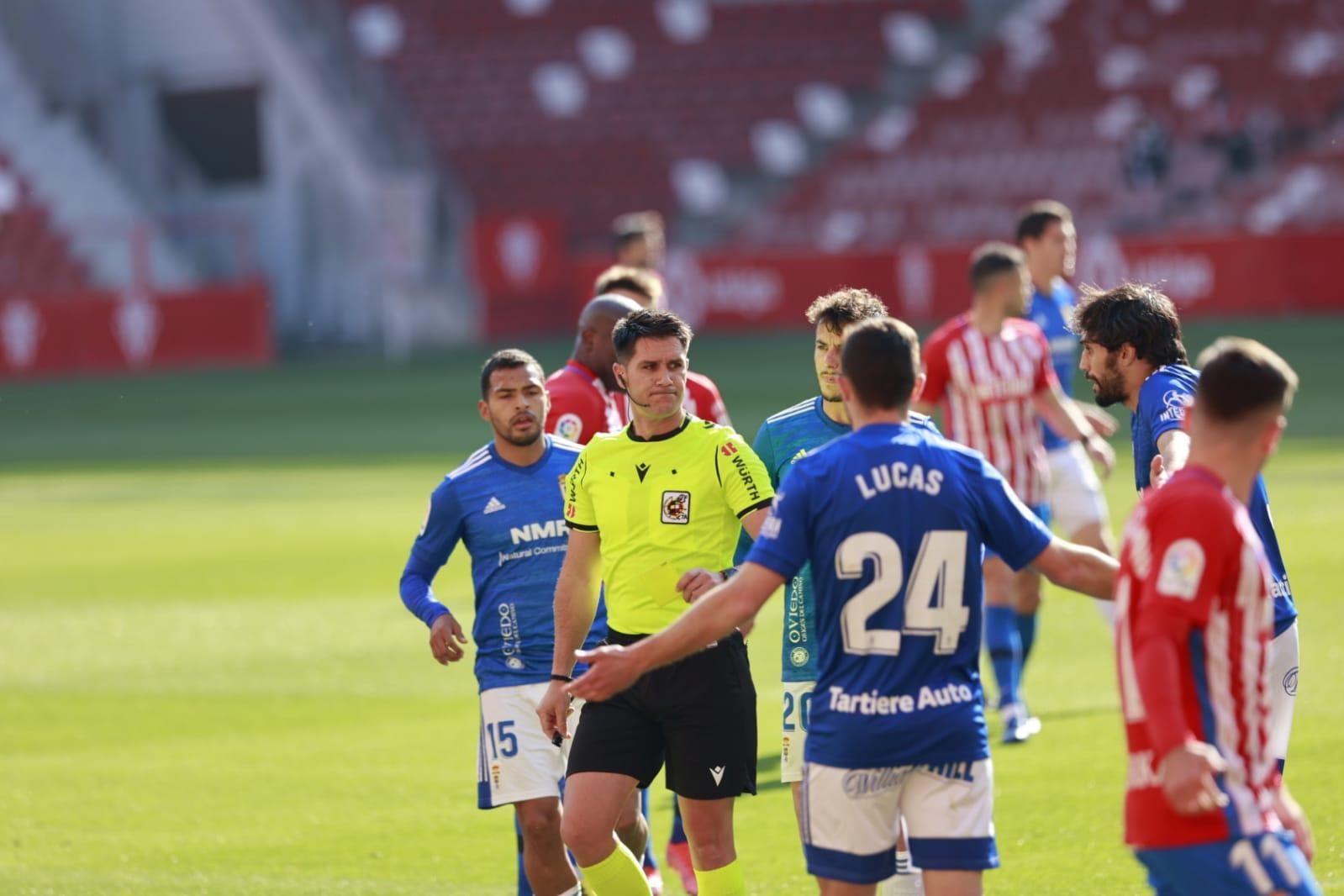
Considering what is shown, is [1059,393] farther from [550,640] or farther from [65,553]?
[65,553]

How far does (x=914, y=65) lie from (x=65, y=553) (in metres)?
28.7

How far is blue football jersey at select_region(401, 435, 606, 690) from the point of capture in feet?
23.1

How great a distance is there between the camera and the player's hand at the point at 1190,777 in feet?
13.9

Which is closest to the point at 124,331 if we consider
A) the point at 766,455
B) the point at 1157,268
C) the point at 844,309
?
the point at 1157,268

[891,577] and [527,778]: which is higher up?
[891,577]

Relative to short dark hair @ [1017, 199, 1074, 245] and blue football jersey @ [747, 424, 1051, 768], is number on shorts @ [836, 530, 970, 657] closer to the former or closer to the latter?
blue football jersey @ [747, 424, 1051, 768]

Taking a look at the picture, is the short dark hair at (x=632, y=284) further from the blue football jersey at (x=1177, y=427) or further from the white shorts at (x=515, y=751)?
the blue football jersey at (x=1177, y=427)

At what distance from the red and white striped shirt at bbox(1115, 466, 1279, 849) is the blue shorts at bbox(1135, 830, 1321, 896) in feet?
0.09

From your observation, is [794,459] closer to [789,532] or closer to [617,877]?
[617,877]

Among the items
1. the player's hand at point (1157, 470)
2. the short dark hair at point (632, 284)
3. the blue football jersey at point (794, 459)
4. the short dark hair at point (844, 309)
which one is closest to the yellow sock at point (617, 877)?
the blue football jersey at point (794, 459)

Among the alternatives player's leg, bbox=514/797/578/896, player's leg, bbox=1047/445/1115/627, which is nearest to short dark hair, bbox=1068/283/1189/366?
player's leg, bbox=514/797/578/896

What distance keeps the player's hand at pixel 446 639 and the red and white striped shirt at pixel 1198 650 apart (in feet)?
9.48

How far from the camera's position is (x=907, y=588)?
16.6 ft

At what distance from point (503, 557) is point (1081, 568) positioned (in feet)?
8.31
